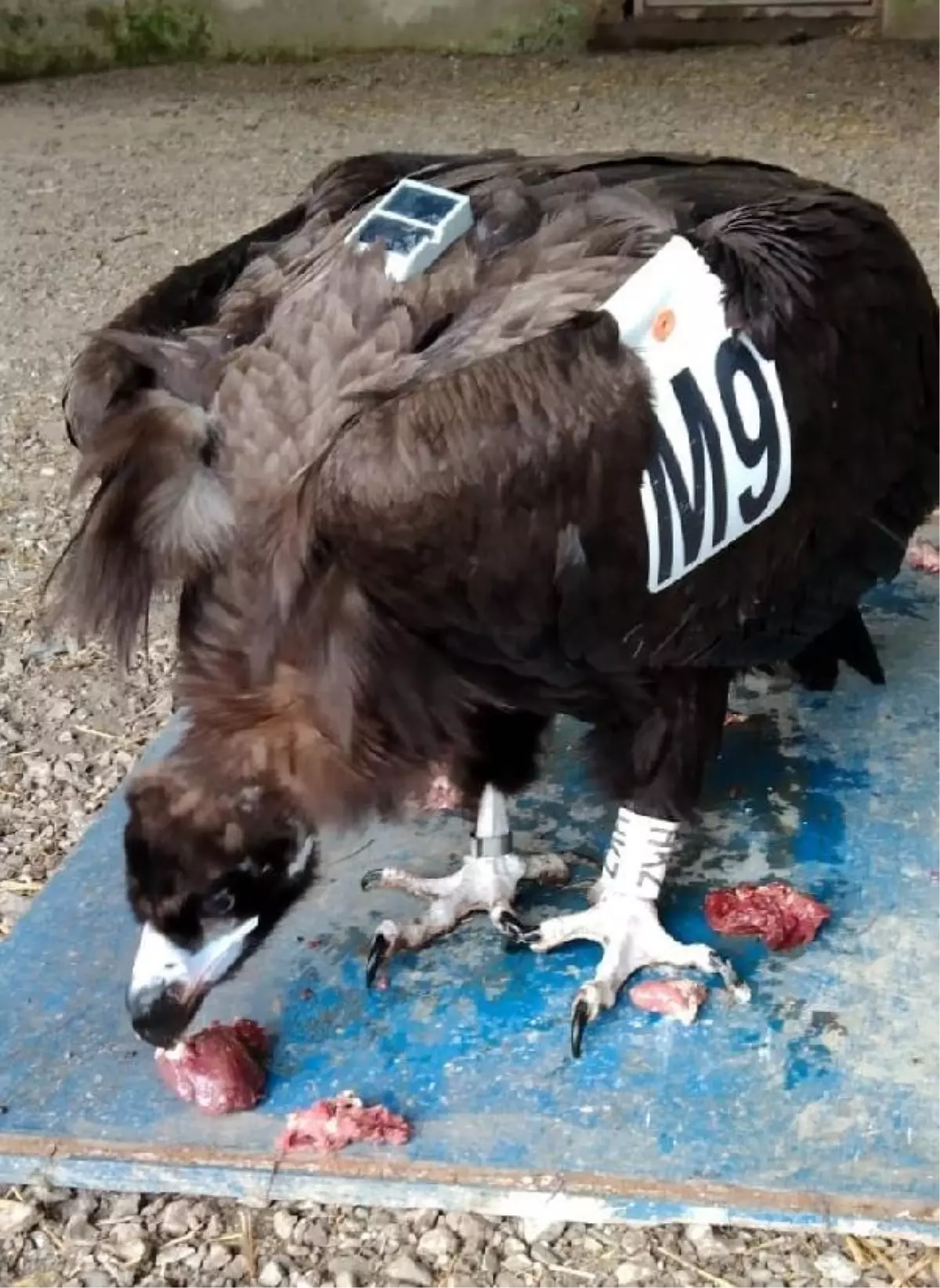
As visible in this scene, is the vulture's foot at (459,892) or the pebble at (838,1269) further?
the vulture's foot at (459,892)

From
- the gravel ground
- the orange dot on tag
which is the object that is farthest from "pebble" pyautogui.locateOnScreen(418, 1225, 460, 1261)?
the orange dot on tag

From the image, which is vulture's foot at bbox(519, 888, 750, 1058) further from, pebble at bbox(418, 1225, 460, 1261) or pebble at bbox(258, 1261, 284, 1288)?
pebble at bbox(258, 1261, 284, 1288)

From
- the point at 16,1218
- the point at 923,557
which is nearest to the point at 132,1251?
the point at 16,1218

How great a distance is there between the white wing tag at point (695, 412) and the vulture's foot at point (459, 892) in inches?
28.1

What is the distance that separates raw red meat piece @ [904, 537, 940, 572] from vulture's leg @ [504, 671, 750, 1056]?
1.35 metres

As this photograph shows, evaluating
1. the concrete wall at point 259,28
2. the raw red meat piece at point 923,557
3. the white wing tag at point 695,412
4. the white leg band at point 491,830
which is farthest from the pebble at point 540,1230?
the concrete wall at point 259,28

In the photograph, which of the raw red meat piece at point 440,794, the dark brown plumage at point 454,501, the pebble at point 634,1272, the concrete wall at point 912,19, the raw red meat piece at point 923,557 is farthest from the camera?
the concrete wall at point 912,19

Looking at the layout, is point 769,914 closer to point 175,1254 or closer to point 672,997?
point 672,997

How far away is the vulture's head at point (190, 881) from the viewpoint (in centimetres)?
207

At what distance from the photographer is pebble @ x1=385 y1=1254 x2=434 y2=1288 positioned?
80.8 inches

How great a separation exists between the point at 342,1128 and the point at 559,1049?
35 centimetres

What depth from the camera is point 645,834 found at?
244 cm

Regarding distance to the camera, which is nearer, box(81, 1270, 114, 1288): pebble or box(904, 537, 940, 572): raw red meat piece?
box(81, 1270, 114, 1288): pebble

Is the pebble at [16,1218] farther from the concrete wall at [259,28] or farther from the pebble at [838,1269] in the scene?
the concrete wall at [259,28]
